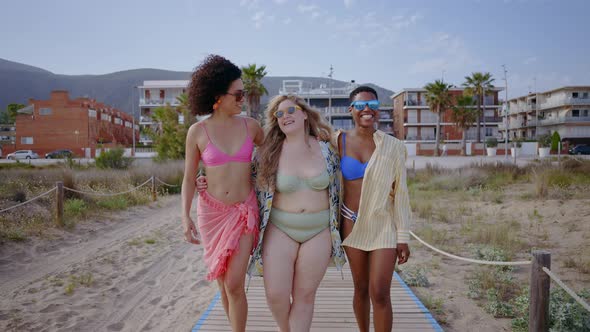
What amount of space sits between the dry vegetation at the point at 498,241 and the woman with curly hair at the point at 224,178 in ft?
8.40

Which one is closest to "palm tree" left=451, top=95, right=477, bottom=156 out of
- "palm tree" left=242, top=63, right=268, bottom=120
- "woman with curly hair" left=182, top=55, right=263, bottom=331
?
"palm tree" left=242, top=63, right=268, bottom=120

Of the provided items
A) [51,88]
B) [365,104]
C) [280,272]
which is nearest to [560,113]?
[365,104]

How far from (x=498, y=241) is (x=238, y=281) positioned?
6190mm

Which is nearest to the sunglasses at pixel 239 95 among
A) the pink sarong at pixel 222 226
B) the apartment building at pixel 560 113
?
the pink sarong at pixel 222 226

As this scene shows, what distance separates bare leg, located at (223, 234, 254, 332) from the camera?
3.04 meters

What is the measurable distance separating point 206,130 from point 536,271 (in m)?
2.63

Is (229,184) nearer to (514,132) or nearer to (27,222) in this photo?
(27,222)

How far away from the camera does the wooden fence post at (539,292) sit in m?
3.20

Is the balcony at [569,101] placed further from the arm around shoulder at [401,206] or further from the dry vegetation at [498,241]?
the arm around shoulder at [401,206]

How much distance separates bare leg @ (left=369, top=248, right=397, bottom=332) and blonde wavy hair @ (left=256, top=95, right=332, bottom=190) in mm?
893

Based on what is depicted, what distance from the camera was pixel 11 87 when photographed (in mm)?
166875

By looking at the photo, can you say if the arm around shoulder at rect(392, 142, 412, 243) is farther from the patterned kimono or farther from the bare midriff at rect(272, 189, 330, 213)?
the bare midriff at rect(272, 189, 330, 213)

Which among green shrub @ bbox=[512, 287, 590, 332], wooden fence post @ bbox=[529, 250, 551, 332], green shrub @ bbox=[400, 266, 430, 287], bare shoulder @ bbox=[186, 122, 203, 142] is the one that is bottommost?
green shrub @ bbox=[400, 266, 430, 287]

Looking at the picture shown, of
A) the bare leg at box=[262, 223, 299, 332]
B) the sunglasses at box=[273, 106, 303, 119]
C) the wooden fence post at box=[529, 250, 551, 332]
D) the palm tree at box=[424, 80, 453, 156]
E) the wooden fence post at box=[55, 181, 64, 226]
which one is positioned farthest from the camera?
the palm tree at box=[424, 80, 453, 156]
